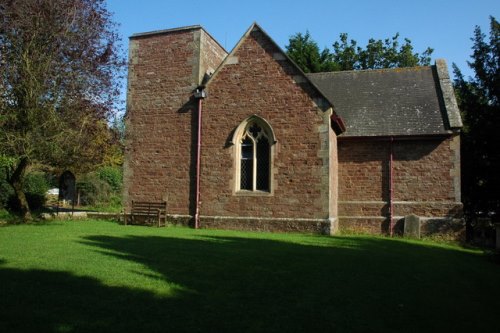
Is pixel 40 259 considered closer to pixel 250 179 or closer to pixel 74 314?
pixel 74 314

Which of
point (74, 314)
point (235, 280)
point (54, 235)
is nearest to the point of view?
point (74, 314)

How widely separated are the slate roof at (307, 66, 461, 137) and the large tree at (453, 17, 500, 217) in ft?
9.35

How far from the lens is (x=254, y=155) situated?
54.2 ft

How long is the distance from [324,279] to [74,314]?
397 centimetres

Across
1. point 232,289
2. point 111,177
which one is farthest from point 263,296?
point 111,177

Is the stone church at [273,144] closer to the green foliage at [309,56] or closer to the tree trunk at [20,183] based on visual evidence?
the tree trunk at [20,183]

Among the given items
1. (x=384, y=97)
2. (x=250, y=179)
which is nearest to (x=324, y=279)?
(x=250, y=179)

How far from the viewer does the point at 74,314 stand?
5.07 m

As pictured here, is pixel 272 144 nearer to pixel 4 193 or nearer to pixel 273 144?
pixel 273 144

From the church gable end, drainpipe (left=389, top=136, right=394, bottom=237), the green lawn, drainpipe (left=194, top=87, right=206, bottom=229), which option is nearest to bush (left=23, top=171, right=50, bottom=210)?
drainpipe (left=194, top=87, right=206, bottom=229)

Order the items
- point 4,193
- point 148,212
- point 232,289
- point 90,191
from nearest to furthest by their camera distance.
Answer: point 232,289 → point 148,212 → point 4,193 → point 90,191

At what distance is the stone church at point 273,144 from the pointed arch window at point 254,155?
4 centimetres

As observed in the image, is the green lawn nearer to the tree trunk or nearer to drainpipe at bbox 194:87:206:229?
the tree trunk

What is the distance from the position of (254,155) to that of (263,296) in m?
10.5
